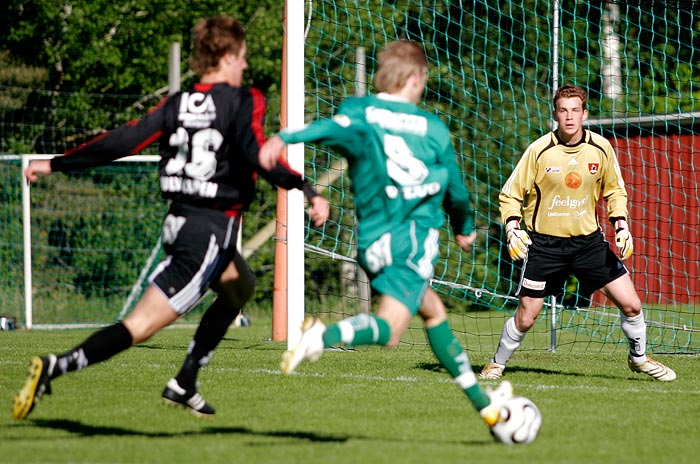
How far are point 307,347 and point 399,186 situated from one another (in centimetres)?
94

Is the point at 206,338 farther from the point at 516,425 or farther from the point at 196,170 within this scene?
the point at 516,425

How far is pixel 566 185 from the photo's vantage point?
8.12m

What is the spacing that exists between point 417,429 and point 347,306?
46.4 ft

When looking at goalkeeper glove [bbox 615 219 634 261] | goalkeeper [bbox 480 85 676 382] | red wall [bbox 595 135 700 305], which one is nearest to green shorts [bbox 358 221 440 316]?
goalkeeper [bbox 480 85 676 382]

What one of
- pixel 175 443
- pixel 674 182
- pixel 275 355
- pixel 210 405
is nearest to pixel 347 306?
pixel 674 182

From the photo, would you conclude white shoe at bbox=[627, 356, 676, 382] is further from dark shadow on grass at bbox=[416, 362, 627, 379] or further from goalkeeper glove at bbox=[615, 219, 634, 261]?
goalkeeper glove at bbox=[615, 219, 634, 261]

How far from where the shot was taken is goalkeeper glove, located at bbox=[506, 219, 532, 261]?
25.9 feet

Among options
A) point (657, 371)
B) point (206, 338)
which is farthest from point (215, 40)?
point (657, 371)

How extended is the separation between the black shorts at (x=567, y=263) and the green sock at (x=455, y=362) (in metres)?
2.85

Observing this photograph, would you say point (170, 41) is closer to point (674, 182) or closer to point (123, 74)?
point (123, 74)

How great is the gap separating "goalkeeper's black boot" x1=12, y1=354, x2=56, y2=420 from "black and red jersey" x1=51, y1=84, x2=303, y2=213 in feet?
3.26

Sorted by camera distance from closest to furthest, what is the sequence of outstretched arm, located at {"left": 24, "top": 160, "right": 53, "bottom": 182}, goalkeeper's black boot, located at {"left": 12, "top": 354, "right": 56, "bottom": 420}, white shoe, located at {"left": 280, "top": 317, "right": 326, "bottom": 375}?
white shoe, located at {"left": 280, "top": 317, "right": 326, "bottom": 375} < goalkeeper's black boot, located at {"left": 12, "top": 354, "right": 56, "bottom": 420} < outstretched arm, located at {"left": 24, "top": 160, "right": 53, "bottom": 182}

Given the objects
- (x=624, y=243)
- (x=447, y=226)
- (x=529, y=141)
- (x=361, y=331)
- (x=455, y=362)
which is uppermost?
(x=529, y=141)

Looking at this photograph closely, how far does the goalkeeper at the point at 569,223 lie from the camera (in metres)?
8.07
